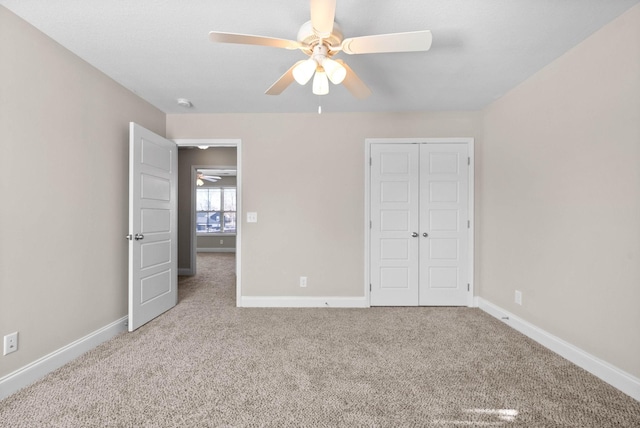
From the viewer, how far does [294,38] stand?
6.77 ft

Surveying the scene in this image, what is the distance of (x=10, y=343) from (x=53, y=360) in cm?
36

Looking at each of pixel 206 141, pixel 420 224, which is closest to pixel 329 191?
pixel 420 224

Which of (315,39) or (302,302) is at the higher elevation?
(315,39)

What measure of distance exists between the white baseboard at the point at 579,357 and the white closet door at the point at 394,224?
1044 mm

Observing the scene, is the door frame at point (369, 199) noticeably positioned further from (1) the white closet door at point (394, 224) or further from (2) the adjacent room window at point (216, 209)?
(2) the adjacent room window at point (216, 209)

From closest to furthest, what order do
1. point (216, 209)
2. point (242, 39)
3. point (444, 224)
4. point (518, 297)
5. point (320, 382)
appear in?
1. point (242, 39)
2. point (320, 382)
3. point (518, 297)
4. point (444, 224)
5. point (216, 209)

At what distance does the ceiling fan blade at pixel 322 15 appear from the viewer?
4.46ft

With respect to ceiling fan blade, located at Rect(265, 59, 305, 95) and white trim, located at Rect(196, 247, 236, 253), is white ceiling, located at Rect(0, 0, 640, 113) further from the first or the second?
white trim, located at Rect(196, 247, 236, 253)

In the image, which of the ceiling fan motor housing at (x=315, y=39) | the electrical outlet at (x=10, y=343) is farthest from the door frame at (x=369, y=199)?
the electrical outlet at (x=10, y=343)

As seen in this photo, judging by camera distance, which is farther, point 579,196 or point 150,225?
point 150,225

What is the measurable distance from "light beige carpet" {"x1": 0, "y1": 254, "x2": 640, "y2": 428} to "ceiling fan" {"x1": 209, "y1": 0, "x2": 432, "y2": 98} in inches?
75.6

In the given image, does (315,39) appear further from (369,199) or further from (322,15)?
(369,199)

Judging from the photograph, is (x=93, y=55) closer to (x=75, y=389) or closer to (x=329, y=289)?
(x=75, y=389)

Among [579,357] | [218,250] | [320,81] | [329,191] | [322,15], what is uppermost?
[322,15]
